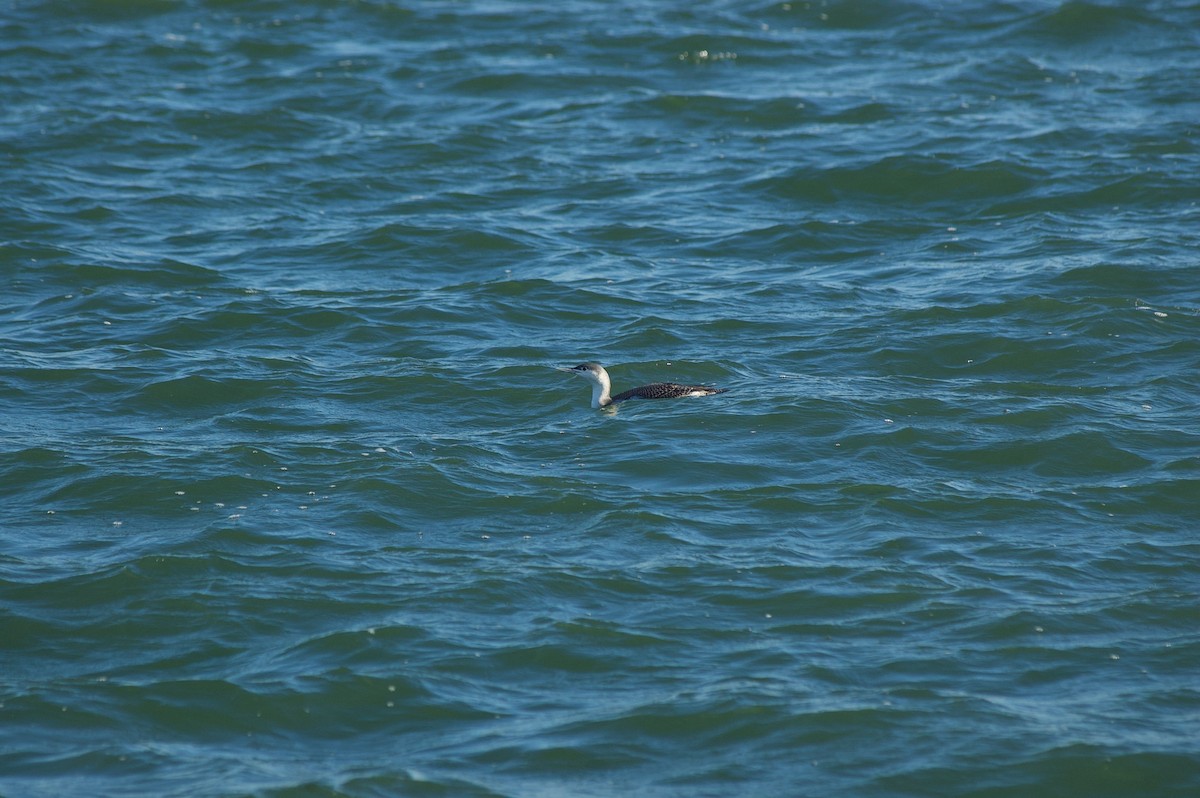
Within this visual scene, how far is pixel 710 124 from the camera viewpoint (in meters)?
21.6

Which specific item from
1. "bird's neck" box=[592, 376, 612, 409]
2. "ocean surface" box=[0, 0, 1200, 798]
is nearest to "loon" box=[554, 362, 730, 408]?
"bird's neck" box=[592, 376, 612, 409]

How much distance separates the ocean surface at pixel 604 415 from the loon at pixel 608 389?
0.50ft

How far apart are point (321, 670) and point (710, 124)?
1444 cm

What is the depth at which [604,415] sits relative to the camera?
13.0m

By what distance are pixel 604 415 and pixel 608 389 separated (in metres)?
0.27

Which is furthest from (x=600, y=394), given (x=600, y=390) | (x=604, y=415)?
(x=604, y=415)

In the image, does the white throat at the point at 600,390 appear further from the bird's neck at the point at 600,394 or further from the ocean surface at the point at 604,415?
the ocean surface at the point at 604,415

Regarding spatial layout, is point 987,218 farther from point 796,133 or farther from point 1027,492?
point 1027,492

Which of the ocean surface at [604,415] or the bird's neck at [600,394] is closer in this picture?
the ocean surface at [604,415]

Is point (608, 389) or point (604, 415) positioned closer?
point (604, 415)

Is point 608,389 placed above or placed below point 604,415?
above

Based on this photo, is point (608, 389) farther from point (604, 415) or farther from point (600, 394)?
point (604, 415)

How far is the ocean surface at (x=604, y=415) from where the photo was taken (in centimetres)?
839

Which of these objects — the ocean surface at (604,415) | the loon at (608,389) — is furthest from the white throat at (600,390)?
the ocean surface at (604,415)
